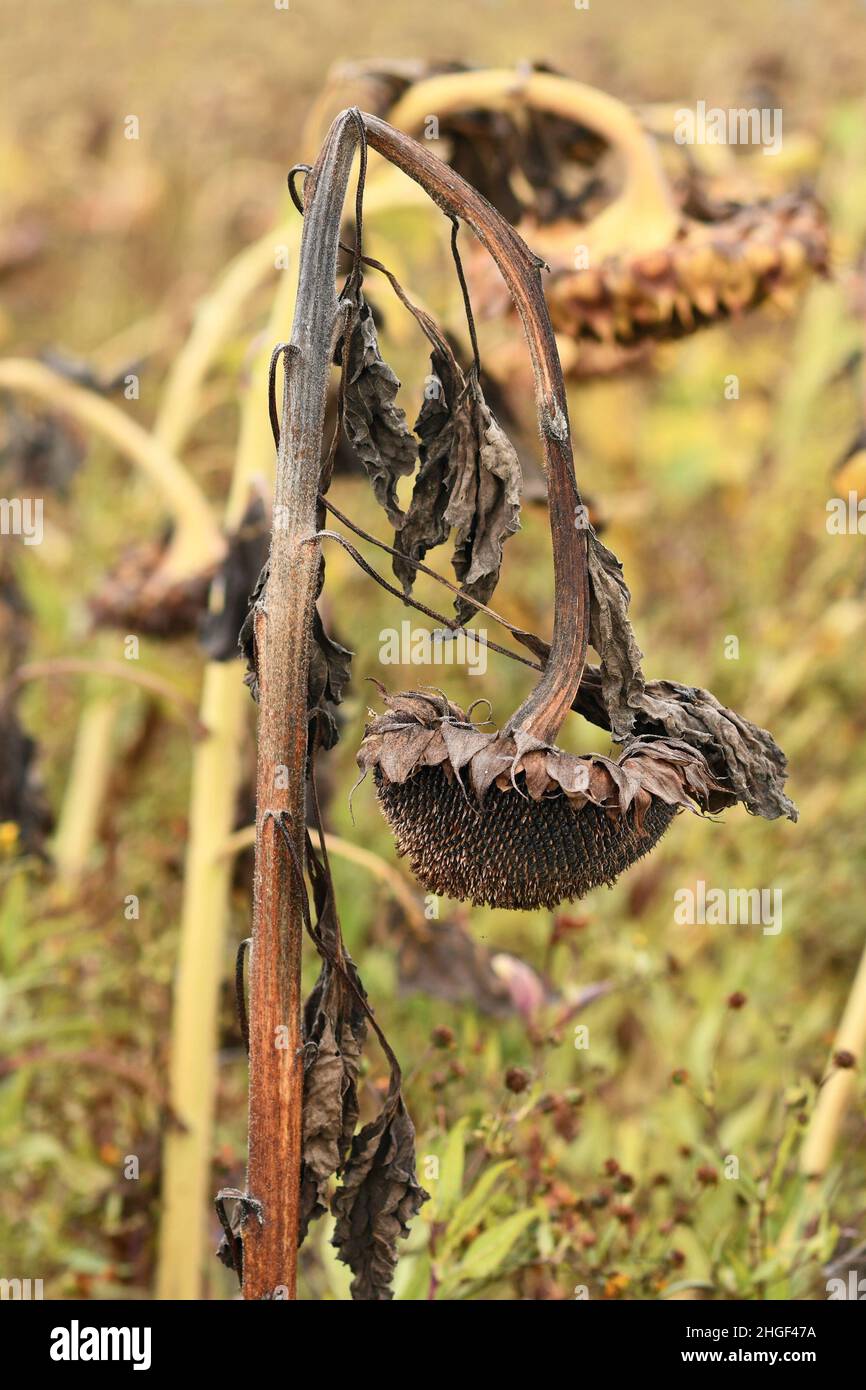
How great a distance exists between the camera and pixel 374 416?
3.31 ft

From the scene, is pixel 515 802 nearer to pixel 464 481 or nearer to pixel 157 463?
pixel 464 481

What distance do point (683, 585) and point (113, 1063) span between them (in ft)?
6.54

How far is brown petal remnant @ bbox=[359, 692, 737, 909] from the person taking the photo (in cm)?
90

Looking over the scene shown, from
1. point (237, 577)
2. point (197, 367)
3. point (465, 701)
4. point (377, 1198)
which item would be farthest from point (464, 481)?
point (465, 701)

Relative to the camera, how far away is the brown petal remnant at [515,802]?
896 mm

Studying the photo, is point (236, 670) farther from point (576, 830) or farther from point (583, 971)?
point (583, 971)

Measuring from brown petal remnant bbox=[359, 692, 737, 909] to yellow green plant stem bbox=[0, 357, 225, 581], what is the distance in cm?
100

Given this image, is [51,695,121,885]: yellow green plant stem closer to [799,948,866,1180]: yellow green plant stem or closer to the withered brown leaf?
[799,948,866,1180]: yellow green plant stem

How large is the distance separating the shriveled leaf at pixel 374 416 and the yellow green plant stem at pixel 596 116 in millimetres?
663

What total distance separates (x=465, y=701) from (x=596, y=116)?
149 cm

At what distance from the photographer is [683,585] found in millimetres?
3281

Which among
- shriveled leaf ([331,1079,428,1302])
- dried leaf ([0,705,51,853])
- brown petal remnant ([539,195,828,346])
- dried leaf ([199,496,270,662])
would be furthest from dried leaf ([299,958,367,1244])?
dried leaf ([0,705,51,853])

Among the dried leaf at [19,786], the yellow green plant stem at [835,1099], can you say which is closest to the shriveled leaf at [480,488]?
the yellow green plant stem at [835,1099]
